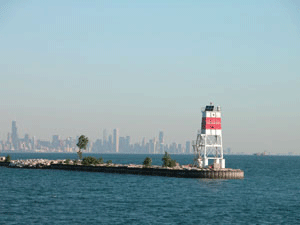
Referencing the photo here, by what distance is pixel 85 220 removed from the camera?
6306 centimetres

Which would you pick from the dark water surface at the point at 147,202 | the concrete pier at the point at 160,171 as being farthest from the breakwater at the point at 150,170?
the dark water surface at the point at 147,202

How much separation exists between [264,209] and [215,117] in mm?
48784

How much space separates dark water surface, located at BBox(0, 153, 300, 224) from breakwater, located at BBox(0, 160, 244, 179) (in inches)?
120

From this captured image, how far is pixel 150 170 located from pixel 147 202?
53198mm

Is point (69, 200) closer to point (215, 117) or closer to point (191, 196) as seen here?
point (191, 196)

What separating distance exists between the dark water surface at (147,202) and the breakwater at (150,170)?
3.04 metres

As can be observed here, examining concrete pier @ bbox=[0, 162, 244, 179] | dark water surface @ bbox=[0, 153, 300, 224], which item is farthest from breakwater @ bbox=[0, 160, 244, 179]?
dark water surface @ bbox=[0, 153, 300, 224]

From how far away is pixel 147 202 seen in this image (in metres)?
80.6

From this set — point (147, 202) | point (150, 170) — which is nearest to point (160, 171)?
point (150, 170)

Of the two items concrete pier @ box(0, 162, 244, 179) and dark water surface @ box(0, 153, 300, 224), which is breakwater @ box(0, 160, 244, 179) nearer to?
concrete pier @ box(0, 162, 244, 179)

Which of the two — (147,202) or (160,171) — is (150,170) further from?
(147,202)

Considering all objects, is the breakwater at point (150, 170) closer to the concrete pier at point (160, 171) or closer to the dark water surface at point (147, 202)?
the concrete pier at point (160, 171)

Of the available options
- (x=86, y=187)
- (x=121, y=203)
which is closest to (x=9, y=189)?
(x=86, y=187)

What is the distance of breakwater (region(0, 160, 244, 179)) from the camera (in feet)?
384
